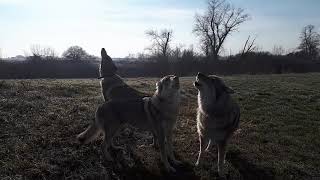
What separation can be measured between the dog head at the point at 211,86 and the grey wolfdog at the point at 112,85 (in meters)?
2.28

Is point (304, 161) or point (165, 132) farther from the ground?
point (165, 132)

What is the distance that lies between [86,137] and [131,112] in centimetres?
86

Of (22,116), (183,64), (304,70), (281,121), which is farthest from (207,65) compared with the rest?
(22,116)

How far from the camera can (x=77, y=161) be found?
671 cm

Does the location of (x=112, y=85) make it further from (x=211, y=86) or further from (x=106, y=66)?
(x=211, y=86)

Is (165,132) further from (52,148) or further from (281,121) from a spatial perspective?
(281,121)

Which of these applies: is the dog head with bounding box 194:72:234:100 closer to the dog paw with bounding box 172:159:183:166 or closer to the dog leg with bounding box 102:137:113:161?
the dog paw with bounding box 172:159:183:166

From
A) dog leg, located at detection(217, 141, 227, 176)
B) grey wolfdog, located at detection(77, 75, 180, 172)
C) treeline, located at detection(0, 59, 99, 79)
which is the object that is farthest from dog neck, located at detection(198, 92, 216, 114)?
treeline, located at detection(0, 59, 99, 79)

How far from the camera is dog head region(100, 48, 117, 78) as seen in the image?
970cm

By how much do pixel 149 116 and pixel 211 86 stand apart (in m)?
1.15

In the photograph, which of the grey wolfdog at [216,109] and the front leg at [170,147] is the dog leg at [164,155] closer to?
the front leg at [170,147]

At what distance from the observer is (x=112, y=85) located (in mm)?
9305

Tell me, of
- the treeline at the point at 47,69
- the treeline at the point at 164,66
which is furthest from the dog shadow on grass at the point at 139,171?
the treeline at the point at 47,69

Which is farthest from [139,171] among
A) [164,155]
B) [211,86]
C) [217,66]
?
[217,66]
